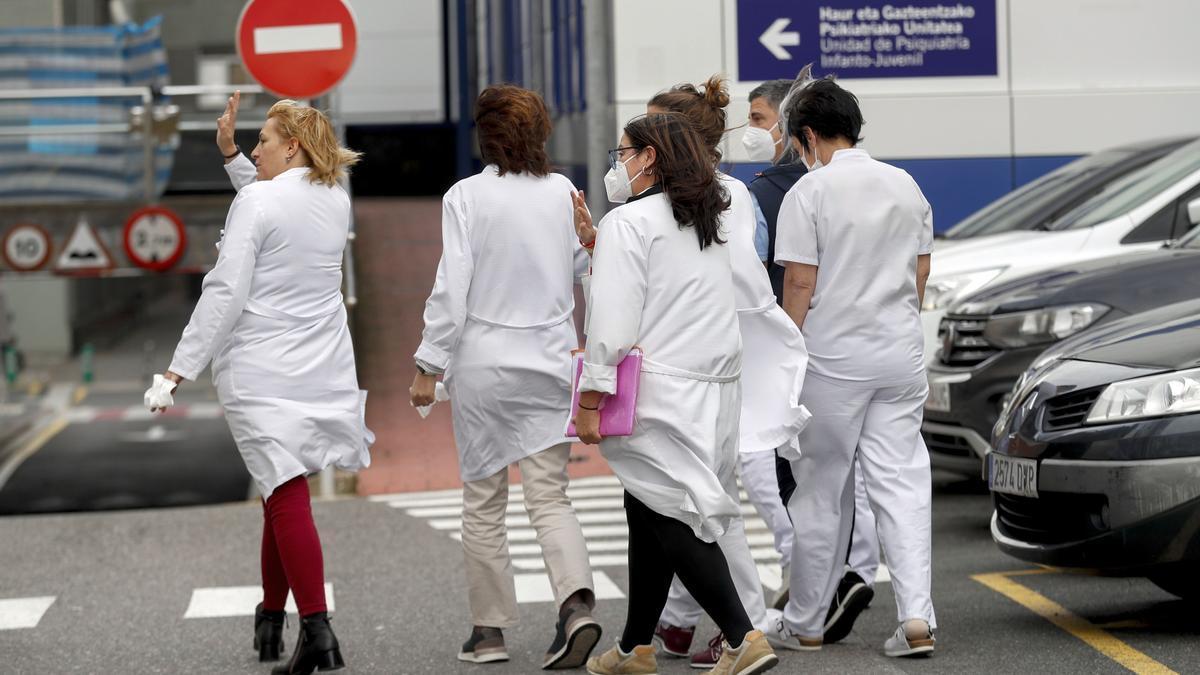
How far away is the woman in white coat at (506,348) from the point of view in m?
6.28

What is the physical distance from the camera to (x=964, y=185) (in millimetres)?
14258

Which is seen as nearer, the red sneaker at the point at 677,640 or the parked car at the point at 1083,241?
the red sneaker at the point at 677,640

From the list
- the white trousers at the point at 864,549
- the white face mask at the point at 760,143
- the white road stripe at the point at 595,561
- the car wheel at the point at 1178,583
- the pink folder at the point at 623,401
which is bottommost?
the white road stripe at the point at 595,561

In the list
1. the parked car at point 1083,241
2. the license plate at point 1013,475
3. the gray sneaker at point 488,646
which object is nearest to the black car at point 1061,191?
the parked car at point 1083,241

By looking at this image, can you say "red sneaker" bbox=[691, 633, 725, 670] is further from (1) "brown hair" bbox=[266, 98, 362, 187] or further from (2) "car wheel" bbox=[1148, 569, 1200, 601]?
(1) "brown hair" bbox=[266, 98, 362, 187]

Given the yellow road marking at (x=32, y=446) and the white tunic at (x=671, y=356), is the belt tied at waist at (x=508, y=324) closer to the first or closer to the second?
the white tunic at (x=671, y=356)

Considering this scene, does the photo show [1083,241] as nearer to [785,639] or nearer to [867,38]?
[785,639]

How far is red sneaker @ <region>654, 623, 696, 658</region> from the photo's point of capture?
6.34 metres

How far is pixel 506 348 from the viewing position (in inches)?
249

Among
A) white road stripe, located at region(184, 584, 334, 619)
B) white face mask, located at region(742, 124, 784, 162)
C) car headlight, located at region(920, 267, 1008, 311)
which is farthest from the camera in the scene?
car headlight, located at region(920, 267, 1008, 311)

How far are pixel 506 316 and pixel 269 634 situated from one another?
1.36 m

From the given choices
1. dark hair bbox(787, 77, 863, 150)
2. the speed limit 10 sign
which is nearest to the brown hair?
dark hair bbox(787, 77, 863, 150)

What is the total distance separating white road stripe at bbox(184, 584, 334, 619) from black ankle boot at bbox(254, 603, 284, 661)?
2.86 ft

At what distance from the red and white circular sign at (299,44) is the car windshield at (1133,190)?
3.96m
